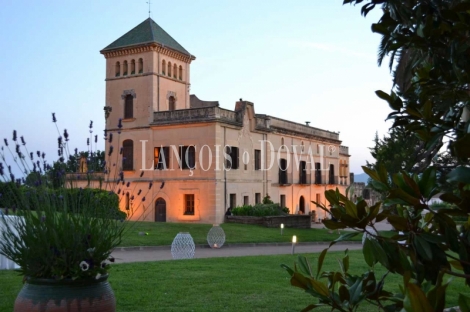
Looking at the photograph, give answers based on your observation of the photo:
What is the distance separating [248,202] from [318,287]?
35145 millimetres

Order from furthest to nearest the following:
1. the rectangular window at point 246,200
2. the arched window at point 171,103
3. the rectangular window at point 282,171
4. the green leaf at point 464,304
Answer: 1. the rectangular window at point 282,171
2. the arched window at point 171,103
3. the rectangular window at point 246,200
4. the green leaf at point 464,304

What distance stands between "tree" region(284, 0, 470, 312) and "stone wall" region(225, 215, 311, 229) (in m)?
30.2

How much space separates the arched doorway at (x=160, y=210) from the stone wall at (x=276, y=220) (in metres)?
4.37

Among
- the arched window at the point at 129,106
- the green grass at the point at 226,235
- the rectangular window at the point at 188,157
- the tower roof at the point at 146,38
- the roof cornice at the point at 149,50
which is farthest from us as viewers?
the arched window at the point at 129,106

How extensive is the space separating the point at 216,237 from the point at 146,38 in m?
17.9

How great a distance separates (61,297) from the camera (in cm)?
513

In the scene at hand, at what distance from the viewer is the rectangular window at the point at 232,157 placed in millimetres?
34875

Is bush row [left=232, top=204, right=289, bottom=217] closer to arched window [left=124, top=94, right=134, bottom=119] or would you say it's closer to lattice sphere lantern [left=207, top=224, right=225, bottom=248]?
arched window [left=124, top=94, right=134, bottom=119]

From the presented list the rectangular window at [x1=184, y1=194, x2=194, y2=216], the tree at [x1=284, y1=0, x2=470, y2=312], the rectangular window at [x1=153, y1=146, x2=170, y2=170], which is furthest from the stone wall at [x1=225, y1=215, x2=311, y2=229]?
the tree at [x1=284, y1=0, x2=470, y2=312]

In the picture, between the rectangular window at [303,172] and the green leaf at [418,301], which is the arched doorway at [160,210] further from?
the green leaf at [418,301]

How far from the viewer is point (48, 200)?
18.4 feet

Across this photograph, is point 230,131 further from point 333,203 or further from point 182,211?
point 333,203

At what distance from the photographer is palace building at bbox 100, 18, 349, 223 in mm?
34062

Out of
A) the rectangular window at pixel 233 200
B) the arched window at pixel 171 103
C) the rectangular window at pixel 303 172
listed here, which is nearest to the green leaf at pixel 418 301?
the rectangular window at pixel 233 200
